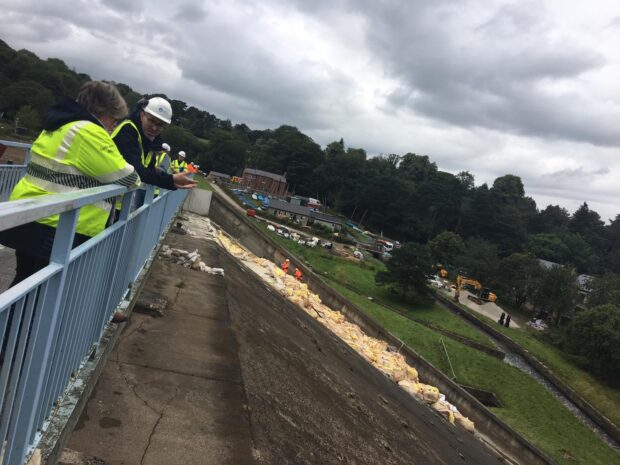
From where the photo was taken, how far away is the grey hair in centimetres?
264

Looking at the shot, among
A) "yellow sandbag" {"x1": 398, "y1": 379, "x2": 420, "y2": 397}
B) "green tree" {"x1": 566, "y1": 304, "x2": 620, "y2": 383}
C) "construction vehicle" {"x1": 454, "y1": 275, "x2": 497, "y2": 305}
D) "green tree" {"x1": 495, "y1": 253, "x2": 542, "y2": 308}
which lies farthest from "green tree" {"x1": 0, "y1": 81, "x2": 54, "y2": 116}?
"green tree" {"x1": 566, "y1": 304, "x2": 620, "y2": 383}

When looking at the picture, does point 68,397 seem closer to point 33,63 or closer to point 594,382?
point 594,382

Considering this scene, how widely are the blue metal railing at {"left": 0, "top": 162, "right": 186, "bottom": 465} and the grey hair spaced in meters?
0.54

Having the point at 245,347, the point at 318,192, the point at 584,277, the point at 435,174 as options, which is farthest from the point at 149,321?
the point at 435,174

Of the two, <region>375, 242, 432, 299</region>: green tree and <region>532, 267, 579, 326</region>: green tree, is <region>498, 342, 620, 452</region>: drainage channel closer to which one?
<region>375, 242, 432, 299</region>: green tree

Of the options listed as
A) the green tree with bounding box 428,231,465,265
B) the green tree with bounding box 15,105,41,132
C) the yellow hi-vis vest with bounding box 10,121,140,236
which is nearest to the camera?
the yellow hi-vis vest with bounding box 10,121,140,236

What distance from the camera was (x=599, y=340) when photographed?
33.1m

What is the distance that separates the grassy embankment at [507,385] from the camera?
67.6ft

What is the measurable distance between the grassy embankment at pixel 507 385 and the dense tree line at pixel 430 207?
6.66 metres

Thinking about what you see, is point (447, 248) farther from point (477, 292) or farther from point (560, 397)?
point (560, 397)

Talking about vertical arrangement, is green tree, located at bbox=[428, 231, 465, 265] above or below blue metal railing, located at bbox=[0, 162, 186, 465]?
below

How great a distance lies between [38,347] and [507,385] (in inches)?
1105

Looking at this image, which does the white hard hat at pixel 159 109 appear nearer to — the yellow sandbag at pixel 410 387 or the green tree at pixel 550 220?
the yellow sandbag at pixel 410 387

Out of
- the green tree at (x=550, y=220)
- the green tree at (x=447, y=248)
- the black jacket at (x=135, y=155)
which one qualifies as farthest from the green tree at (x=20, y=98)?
the green tree at (x=550, y=220)
